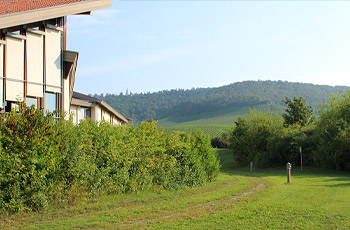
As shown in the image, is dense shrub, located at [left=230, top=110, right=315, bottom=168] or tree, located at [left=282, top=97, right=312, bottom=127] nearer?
dense shrub, located at [left=230, top=110, right=315, bottom=168]

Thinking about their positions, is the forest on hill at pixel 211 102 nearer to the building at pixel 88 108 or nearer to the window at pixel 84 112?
the building at pixel 88 108

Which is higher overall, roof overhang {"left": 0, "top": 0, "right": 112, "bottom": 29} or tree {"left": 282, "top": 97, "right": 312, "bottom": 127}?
roof overhang {"left": 0, "top": 0, "right": 112, "bottom": 29}

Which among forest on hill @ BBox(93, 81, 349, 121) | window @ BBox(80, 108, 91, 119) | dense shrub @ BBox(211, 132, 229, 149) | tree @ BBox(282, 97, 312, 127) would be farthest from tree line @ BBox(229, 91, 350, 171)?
forest on hill @ BBox(93, 81, 349, 121)

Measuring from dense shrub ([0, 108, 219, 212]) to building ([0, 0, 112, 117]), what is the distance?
2176mm

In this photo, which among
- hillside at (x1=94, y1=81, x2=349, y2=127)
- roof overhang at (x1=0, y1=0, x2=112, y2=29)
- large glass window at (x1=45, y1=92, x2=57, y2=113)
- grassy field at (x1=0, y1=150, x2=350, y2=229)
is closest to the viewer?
grassy field at (x1=0, y1=150, x2=350, y2=229)

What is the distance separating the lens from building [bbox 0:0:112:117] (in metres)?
13.3

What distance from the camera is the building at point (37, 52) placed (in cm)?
1334

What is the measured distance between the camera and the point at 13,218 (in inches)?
369

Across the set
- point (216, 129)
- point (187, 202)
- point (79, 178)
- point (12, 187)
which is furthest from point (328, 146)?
point (216, 129)

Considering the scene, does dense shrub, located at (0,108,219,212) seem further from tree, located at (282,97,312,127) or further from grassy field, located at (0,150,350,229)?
tree, located at (282,97,312,127)

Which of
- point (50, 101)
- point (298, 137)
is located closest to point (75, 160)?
point (50, 101)

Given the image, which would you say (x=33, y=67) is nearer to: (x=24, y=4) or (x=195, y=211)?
(x=24, y=4)

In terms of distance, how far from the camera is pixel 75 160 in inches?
456

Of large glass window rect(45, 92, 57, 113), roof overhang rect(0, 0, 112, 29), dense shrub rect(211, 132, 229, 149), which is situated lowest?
dense shrub rect(211, 132, 229, 149)
